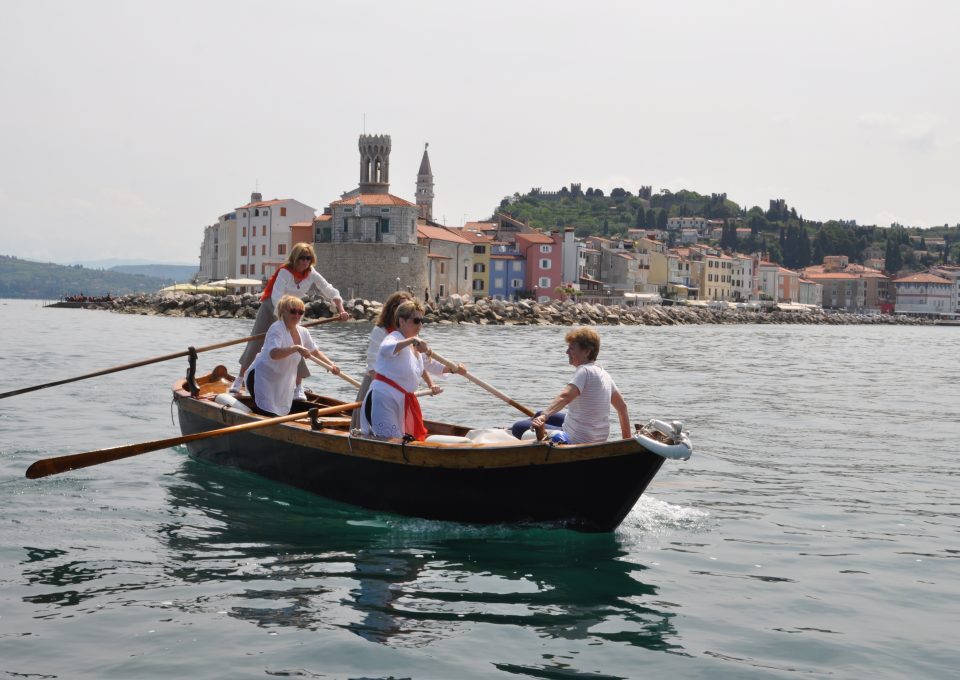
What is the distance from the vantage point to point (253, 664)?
5891 mm

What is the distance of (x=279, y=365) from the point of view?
36.5 feet

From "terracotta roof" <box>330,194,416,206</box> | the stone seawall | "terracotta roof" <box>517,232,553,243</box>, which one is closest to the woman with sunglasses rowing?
the stone seawall

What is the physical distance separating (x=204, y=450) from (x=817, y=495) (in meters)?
7.00

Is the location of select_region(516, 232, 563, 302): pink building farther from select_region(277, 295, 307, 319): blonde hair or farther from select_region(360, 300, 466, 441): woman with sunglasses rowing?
select_region(360, 300, 466, 441): woman with sunglasses rowing

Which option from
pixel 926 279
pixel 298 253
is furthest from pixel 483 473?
pixel 926 279

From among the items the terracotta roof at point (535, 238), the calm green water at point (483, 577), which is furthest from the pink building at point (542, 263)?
the calm green water at point (483, 577)

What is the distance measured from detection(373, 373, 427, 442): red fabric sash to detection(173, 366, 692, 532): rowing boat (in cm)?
16

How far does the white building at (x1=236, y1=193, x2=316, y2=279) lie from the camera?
88938 mm

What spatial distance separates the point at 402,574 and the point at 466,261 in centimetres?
7831

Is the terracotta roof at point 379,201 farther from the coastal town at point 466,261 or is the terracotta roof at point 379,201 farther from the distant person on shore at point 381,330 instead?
the distant person on shore at point 381,330

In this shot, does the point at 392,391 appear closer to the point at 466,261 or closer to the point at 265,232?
the point at 466,261

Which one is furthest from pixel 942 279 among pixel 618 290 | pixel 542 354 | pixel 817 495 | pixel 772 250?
pixel 817 495

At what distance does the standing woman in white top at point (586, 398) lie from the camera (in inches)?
314

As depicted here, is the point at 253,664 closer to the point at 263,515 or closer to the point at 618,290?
the point at 263,515
